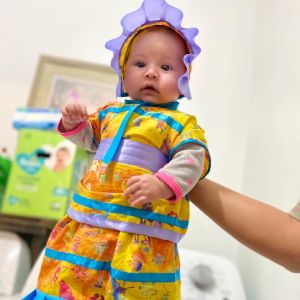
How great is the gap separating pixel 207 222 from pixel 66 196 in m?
0.59

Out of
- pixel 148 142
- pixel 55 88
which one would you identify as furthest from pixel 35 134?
pixel 148 142

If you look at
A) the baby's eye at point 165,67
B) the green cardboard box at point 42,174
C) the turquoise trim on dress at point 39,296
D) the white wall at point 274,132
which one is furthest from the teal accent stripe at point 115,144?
the green cardboard box at point 42,174

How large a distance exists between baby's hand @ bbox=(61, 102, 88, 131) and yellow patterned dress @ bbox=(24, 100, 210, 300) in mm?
48

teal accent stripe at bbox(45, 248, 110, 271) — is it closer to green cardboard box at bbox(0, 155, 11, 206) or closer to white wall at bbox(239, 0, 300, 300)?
white wall at bbox(239, 0, 300, 300)

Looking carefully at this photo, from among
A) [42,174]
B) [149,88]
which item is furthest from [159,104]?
[42,174]

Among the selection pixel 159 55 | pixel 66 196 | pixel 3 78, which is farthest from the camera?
pixel 3 78

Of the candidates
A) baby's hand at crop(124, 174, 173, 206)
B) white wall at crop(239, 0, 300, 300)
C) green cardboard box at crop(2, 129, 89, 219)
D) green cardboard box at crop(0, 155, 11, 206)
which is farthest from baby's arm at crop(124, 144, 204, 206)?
green cardboard box at crop(0, 155, 11, 206)

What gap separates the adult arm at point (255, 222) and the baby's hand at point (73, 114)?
0.25 metres

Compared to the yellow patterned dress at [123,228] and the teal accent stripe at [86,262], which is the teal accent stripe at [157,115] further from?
the teal accent stripe at [86,262]

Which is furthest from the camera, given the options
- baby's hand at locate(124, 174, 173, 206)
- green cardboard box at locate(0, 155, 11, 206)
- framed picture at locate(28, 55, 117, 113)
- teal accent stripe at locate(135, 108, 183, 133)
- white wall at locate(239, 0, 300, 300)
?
framed picture at locate(28, 55, 117, 113)

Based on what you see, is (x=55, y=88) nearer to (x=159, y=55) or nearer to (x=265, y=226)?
(x=159, y=55)

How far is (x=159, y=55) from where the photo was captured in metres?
0.58

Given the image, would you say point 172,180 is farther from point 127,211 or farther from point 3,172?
point 3,172

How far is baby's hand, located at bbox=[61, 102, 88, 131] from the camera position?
22.3 inches
